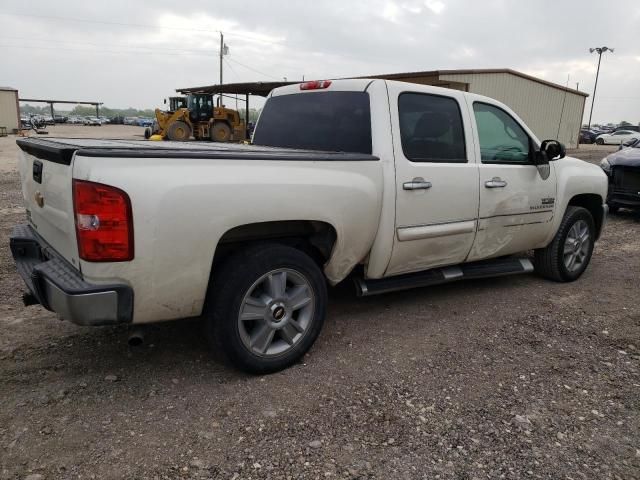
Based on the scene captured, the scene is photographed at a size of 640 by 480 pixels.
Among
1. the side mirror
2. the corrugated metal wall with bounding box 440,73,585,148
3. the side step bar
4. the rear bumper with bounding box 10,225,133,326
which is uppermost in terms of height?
the corrugated metal wall with bounding box 440,73,585,148

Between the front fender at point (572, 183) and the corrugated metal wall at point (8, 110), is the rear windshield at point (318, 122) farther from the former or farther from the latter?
the corrugated metal wall at point (8, 110)

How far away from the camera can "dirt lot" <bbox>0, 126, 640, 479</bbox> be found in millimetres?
2395

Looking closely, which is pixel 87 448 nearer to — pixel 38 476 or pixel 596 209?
pixel 38 476

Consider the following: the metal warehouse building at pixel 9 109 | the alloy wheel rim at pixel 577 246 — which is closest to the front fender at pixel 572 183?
the alloy wheel rim at pixel 577 246

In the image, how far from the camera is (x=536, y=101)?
28.4m

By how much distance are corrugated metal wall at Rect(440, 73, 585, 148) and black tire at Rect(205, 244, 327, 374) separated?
20.4 m

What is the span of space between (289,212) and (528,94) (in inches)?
1110

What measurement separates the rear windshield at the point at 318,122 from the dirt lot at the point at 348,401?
1420mm

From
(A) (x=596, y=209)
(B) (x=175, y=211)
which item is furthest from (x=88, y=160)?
(A) (x=596, y=209)

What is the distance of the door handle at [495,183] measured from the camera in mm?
4109

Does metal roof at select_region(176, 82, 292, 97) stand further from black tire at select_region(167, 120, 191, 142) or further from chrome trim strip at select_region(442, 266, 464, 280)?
chrome trim strip at select_region(442, 266, 464, 280)

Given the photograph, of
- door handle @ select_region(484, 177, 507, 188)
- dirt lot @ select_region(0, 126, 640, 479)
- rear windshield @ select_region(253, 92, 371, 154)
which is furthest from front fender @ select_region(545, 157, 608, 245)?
rear windshield @ select_region(253, 92, 371, 154)

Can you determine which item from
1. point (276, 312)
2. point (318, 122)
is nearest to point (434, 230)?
point (318, 122)

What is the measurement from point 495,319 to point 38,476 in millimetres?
3376
